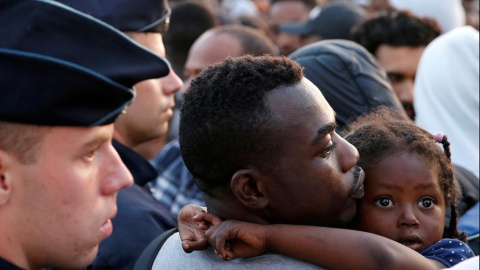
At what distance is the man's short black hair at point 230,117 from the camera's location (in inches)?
82.1

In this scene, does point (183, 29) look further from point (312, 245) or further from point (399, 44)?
point (312, 245)

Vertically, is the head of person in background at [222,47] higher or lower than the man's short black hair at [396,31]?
lower

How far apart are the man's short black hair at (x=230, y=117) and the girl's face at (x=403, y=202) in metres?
0.48

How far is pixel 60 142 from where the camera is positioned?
1.82 meters

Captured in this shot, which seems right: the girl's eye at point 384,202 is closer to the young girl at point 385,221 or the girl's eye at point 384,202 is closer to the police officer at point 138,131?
the young girl at point 385,221

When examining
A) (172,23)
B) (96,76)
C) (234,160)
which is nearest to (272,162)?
(234,160)

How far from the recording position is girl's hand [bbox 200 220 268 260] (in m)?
2.08

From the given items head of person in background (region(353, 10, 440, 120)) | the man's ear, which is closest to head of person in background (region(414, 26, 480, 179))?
head of person in background (region(353, 10, 440, 120))

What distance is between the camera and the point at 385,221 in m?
2.40

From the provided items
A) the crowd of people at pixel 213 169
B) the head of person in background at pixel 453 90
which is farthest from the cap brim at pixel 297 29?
the crowd of people at pixel 213 169

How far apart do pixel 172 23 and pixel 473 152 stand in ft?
14.4

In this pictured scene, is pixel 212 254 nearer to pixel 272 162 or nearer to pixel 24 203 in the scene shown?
pixel 272 162

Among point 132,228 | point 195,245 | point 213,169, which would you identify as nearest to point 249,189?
point 213,169

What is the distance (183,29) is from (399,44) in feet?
9.77
